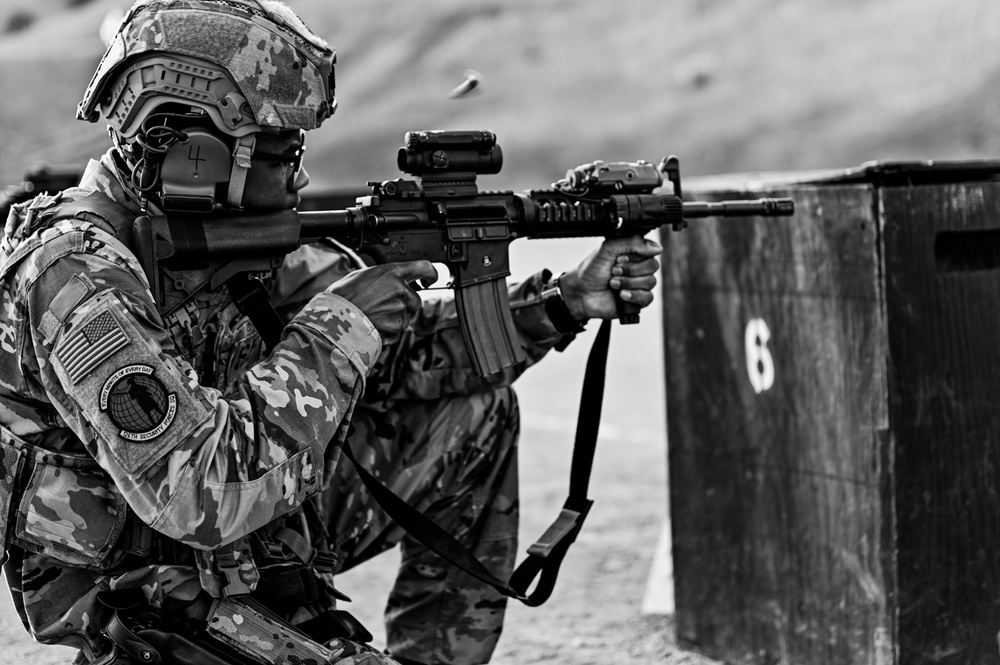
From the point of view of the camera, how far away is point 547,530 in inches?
124

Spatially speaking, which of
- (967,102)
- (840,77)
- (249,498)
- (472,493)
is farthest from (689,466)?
(840,77)

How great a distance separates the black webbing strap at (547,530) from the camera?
2916mm

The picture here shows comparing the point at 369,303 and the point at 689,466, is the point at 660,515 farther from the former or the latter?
the point at 369,303

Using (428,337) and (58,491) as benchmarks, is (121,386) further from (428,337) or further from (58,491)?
(428,337)

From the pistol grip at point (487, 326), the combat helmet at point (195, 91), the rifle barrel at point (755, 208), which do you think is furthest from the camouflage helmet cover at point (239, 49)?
the rifle barrel at point (755, 208)

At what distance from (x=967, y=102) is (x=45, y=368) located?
23.3 m

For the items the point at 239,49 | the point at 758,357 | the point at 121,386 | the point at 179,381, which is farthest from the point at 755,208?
the point at 121,386

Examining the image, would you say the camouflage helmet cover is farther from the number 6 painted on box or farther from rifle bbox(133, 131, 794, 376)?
the number 6 painted on box

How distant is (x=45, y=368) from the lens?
231cm

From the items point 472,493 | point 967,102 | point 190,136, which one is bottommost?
point 472,493

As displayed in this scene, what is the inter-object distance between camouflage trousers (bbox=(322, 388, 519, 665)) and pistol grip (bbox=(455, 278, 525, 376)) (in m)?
0.16

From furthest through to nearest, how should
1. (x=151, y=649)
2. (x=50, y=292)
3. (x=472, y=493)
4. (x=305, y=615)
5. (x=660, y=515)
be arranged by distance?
(x=660, y=515)
(x=472, y=493)
(x=305, y=615)
(x=151, y=649)
(x=50, y=292)

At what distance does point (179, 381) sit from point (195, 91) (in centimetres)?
57

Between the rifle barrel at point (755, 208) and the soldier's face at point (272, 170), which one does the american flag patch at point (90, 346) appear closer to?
the soldier's face at point (272, 170)
